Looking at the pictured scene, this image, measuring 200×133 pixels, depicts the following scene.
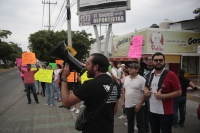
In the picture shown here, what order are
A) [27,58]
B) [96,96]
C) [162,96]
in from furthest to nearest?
[27,58]
[162,96]
[96,96]

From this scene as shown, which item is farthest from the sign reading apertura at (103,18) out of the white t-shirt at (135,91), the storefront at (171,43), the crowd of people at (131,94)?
the white t-shirt at (135,91)

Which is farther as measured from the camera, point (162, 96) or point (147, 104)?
point (147, 104)

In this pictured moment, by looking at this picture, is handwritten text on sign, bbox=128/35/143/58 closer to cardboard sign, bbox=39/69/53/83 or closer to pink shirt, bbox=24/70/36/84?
cardboard sign, bbox=39/69/53/83

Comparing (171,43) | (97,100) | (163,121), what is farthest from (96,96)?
(171,43)

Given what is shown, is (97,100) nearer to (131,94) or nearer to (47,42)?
(131,94)

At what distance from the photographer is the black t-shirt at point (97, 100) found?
5.96ft

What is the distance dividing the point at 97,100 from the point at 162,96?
4.77 ft

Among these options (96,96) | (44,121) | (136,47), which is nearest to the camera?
(96,96)

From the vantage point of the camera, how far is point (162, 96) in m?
2.86

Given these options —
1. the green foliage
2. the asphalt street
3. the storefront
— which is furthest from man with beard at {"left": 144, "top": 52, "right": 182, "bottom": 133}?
the green foliage

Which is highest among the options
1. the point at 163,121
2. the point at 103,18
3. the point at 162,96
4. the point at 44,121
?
the point at 103,18

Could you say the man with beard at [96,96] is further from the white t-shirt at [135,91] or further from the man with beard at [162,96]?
the white t-shirt at [135,91]

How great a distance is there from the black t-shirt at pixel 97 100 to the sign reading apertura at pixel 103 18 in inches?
404

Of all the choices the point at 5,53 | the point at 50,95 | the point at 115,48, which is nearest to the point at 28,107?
the point at 50,95
